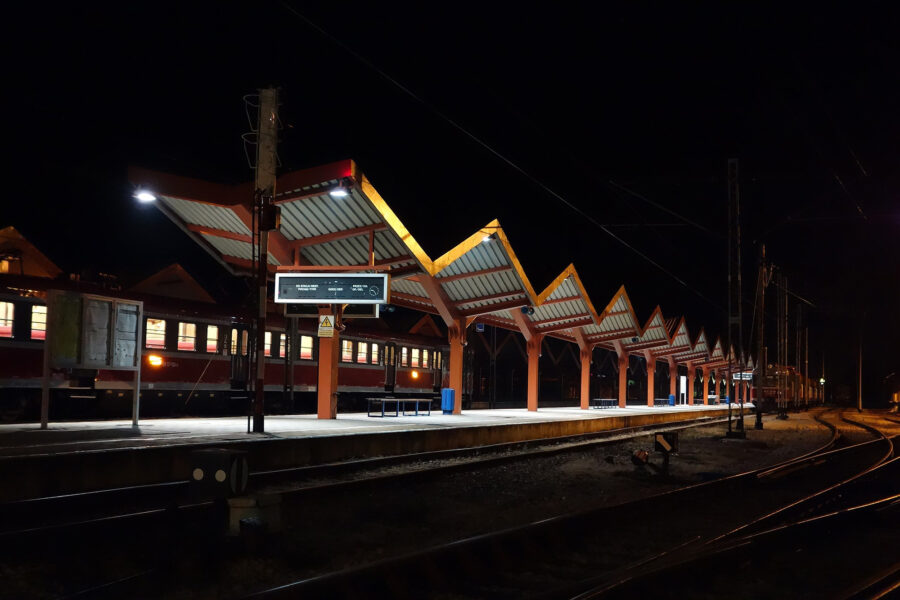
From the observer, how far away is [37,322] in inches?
655

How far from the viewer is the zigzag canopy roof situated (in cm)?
1673

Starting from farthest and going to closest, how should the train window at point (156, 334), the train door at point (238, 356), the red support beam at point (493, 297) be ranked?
the red support beam at point (493, 297) < the train door at point (238, 356) < the train window at point (156, 334)

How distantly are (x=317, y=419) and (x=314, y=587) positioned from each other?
14.5 meters

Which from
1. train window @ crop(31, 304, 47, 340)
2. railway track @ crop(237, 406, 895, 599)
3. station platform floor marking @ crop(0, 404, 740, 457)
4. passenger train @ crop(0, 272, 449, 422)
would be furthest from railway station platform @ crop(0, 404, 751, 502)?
railway track @ crop(237, 406, 895, 599)

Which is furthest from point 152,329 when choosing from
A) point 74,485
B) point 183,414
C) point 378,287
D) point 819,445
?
point 819,445

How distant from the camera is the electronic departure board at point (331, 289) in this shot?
17297 mm

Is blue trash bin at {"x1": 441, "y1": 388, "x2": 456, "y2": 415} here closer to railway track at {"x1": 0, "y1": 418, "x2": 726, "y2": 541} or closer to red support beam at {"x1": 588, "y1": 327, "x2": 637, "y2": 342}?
railway track at {"x1": 0, "y1": 418, "x2": 726, "y2": 541}

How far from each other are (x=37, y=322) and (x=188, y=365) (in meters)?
4.10

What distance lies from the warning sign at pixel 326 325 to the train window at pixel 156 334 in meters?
3.95

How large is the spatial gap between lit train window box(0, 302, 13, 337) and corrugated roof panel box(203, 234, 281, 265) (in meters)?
4.86

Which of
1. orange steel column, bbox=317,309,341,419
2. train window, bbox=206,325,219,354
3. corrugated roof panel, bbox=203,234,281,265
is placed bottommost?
orange steel column, bbox=317,309,341,419

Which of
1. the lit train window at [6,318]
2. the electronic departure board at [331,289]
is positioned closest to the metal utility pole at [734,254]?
the electronic departure board at [331,289]

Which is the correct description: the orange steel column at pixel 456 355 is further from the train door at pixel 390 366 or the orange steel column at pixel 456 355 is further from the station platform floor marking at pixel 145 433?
the station platform floor marking at pixel 145 433

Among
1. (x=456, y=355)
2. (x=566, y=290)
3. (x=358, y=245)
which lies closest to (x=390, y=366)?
(x=456, y=355)
